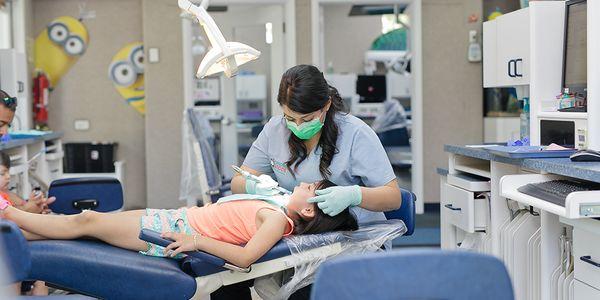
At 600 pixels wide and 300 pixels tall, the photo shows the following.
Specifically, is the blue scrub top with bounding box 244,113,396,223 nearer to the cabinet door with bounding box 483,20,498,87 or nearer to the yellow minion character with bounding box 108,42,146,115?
the cabinet door with bounding box 483,20,498,87

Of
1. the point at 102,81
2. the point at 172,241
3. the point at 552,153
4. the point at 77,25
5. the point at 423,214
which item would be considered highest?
the point at 77,25

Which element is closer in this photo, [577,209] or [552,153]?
[577,209]

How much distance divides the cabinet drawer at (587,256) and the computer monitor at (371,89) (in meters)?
6.97

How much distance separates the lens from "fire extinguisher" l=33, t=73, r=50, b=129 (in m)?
6.93

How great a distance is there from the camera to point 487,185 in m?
3.60

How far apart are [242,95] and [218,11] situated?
110 centimetres

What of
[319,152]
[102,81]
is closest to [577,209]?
[319,152]

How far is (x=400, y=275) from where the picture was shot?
57.5 inches

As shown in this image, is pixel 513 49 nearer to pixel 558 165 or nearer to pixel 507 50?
pixel 507 50

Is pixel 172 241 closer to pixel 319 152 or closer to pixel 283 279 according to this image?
pixel 283 279

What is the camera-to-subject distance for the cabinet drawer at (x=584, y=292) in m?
2.54

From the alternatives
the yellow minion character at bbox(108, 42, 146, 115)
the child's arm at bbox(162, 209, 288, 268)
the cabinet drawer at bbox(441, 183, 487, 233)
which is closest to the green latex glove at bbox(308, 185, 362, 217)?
the child's arm at bbox(162, 209, 288, 268)

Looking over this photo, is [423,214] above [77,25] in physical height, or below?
below

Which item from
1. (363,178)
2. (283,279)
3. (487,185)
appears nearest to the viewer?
(283,279)
